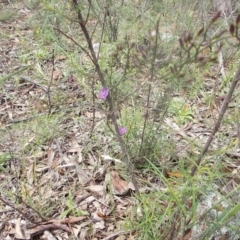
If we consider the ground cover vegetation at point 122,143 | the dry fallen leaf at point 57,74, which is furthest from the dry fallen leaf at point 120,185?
the dry fallen leaf at point 57,74

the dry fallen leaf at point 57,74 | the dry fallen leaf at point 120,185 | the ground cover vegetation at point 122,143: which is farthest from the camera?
the dry fallen leaf at point 57,74

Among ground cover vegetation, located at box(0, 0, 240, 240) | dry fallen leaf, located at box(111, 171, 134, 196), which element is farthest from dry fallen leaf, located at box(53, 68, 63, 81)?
dry fallen leaf, located at box(111, 171, 134, 196)

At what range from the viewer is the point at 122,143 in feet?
3.96

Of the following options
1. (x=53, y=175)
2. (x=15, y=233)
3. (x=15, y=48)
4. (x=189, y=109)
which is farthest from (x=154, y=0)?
(x=15, y=233)

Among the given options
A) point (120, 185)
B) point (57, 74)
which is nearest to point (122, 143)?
point (120, 185)

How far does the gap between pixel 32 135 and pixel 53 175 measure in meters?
0.33

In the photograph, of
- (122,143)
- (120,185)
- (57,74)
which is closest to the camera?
(122,143)

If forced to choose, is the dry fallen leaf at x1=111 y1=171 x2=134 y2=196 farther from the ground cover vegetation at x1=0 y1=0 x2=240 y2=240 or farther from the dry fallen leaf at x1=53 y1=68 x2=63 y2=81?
the dry fallen leaf at x1=53 y1=68 x2=63 y2=81

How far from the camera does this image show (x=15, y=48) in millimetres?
2869

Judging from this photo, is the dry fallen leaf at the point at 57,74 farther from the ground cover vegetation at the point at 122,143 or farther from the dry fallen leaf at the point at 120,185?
the dry fallen leaf at the point at 120,185

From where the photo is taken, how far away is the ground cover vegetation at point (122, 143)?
1076mm

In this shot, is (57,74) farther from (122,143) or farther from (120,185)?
(122,143)

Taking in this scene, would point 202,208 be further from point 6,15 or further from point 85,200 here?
point 6,15

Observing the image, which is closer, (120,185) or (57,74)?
(120,185)
